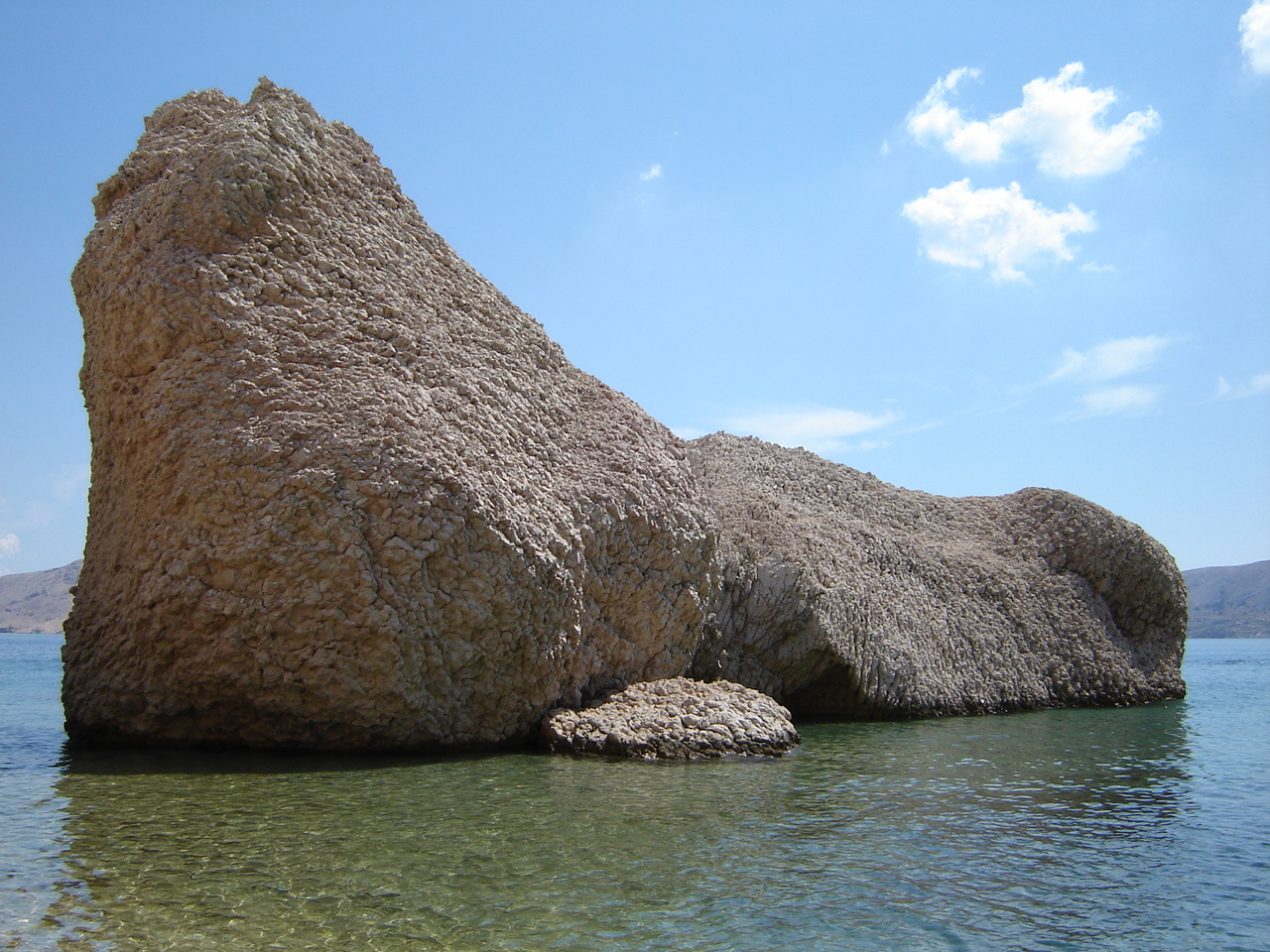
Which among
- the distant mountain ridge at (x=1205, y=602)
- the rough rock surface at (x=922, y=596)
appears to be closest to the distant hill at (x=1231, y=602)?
the distant mountain ridge at (x=1205, y=602)

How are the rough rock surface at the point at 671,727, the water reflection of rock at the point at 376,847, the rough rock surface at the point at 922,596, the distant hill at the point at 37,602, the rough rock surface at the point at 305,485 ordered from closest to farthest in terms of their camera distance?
the water reflection of rock at the point at 376,847
the rough rock surface at the point at 305,485
the rough rock surface at the point at 671,727
the rough rock surface at the point at 922,596
the distant hill at the point at 37,602

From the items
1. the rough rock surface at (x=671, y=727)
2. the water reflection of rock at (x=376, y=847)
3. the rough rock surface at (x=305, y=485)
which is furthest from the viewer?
the rough rock surface at (x=671, y=727)

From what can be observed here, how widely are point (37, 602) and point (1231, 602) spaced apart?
157201 mm

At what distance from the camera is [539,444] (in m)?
10.1

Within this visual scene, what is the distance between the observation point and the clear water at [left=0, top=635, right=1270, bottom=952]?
4473mm

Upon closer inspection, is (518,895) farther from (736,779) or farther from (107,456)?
(107,456)

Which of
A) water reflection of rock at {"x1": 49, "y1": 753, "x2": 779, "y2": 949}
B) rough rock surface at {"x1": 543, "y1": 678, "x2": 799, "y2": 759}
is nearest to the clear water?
water reflection of rock at {"x1": 49, "y1": 753, "x2": 779, "y2": 949}

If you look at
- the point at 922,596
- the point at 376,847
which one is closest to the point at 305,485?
the point at 376,847

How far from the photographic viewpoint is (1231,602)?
12444cm

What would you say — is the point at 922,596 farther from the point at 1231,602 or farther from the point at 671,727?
the point at 1231,602

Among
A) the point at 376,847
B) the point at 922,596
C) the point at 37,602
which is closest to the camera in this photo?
the point at 376,847

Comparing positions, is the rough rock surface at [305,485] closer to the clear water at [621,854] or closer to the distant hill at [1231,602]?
the clear water at [621,854]

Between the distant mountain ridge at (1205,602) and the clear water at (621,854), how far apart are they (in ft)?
355

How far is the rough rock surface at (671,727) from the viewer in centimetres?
929
